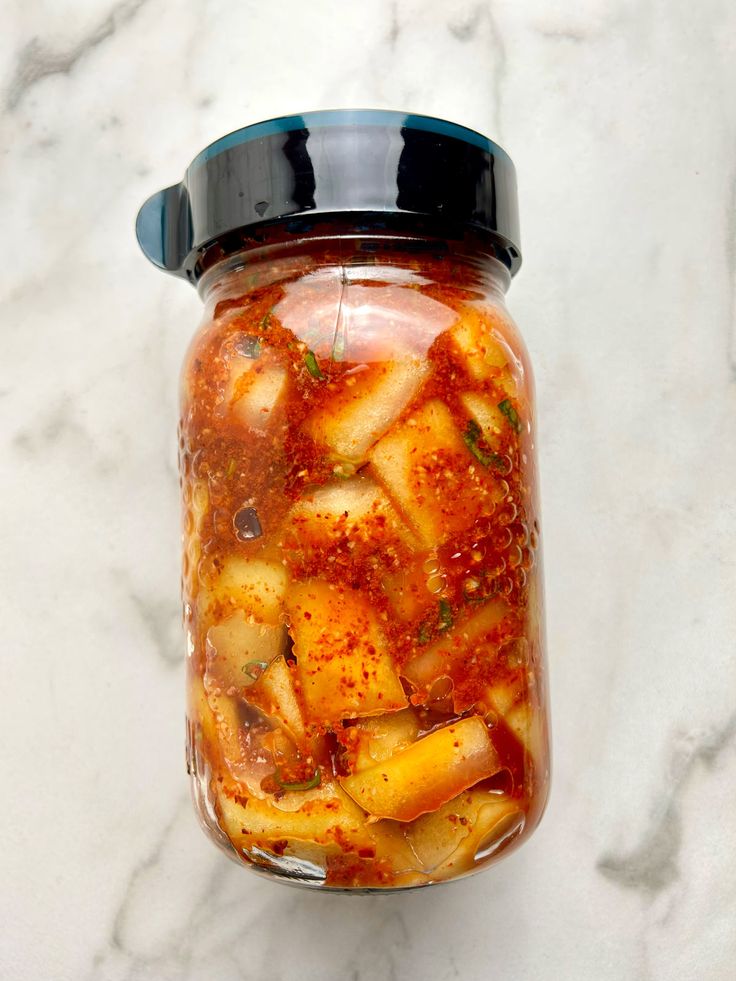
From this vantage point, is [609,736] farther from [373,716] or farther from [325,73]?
[325,73]

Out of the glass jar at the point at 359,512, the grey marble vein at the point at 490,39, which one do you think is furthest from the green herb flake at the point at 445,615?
the grey marble vein at the point at 490,39

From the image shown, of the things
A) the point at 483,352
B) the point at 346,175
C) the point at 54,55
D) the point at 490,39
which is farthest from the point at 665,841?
the point at 54,55

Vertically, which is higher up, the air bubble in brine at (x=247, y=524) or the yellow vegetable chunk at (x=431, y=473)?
the yellow vegetable chunk at (x=431, y=473)

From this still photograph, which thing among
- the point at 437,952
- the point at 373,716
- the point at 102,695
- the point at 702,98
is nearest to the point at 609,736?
the point at 437,952

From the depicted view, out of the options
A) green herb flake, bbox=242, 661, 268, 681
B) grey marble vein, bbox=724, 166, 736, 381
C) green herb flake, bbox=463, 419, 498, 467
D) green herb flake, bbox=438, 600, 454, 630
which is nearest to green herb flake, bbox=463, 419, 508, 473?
green herb flake, bbox=463, 419, 498, 467

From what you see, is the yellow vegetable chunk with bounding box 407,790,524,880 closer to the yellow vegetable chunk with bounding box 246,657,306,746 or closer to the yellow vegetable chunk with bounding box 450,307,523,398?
the yellow vegetable chunk with bounding box 246,657,306,746

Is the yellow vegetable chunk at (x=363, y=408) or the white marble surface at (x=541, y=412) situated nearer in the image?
the yellow vegetable chunk at (x=363, y=408)

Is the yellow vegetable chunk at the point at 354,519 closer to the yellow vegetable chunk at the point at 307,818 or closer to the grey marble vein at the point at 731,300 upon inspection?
the yellow vegetable chunk at the point at 307,818
